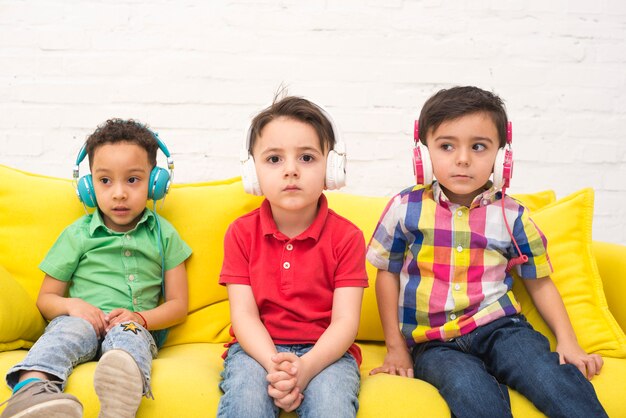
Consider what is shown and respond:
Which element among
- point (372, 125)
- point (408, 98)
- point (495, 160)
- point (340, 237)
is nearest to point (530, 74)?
point (408, 98)

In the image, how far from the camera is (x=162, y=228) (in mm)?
2053

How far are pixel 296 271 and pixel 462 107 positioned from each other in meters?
0.65

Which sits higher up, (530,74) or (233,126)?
(530,74)

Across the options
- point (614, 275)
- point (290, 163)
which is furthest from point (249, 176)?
point (614, 275)

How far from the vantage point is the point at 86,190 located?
1.95 meters

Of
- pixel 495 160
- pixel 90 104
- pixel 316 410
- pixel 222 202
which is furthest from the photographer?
pixel 90 104

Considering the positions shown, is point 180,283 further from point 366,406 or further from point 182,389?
point 366,406

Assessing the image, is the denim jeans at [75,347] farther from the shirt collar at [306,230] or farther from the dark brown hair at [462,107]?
the dark brown hair at [462,107]

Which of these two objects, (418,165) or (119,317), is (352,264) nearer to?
(418,165)

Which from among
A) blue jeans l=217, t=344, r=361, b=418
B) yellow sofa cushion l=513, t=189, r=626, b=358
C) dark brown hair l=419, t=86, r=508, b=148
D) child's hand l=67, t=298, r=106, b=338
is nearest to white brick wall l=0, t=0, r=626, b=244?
yellow sofa cushion l=513, t=189, r=626, b=358

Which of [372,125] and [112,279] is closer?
[112,279]

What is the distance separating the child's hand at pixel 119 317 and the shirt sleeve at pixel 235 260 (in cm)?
29

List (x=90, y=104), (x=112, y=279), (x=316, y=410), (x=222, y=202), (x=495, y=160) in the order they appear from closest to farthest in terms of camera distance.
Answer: (x=316, y=410) → (x=495, y=160) → (x=112, y=279) → (x=222, y=202) → (x=90, y=104)

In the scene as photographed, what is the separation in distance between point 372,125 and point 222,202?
814 mm
